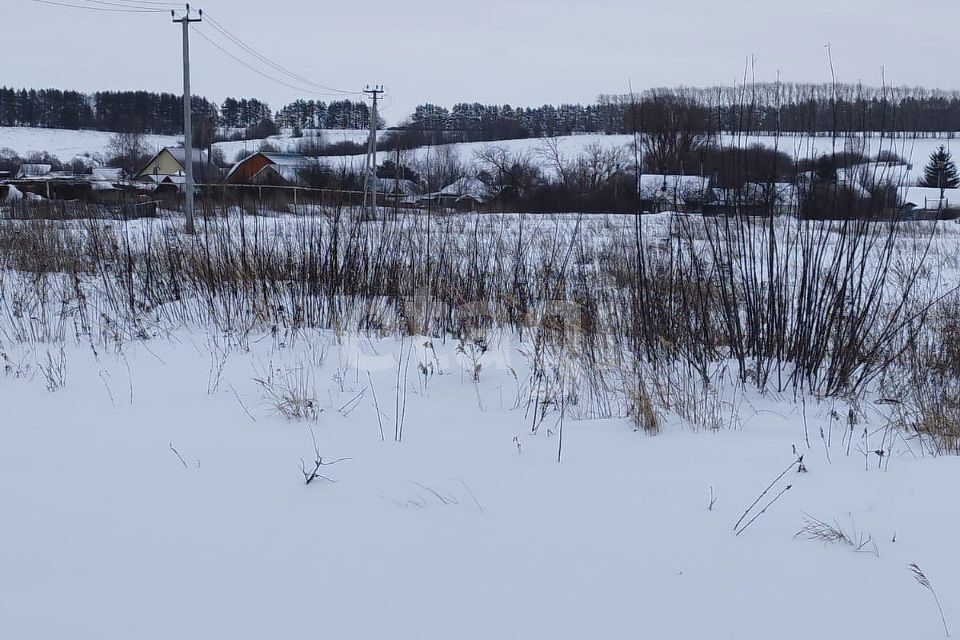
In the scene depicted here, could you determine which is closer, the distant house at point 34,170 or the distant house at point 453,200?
the distant house at point 453,200

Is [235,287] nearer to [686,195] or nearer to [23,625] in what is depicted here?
[686,195]

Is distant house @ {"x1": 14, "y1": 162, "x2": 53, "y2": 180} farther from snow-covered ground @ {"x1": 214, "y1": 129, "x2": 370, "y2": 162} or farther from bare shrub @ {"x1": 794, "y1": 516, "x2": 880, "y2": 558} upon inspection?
bare shrub @ {"x1": 794, "y1": 516, "x2": 880, "y2": 558}

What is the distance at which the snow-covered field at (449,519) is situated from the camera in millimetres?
1908

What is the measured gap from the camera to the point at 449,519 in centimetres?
244

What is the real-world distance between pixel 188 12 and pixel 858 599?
67.0 ft

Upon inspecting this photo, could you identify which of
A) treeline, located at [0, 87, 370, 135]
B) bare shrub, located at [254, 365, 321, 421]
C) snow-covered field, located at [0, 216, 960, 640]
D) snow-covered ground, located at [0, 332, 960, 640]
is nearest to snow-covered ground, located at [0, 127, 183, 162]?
treeline, located at [0, 87, 370, 135]

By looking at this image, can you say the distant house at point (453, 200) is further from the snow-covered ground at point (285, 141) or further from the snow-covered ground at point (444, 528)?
the snow-covered ground at point (285, 141)

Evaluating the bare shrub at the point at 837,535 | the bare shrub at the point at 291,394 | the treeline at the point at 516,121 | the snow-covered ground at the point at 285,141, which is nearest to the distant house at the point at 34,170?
the snow-covered ground at the point at 285,141

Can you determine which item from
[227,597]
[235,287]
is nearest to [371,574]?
[227,597]

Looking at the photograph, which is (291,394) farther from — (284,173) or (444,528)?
(284,173)

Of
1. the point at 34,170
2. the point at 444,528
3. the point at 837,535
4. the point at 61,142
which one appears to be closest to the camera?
the point at 837,535

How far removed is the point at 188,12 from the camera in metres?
17.9

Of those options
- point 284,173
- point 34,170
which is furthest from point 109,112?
point 284,173

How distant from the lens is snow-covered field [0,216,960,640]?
191 cm
